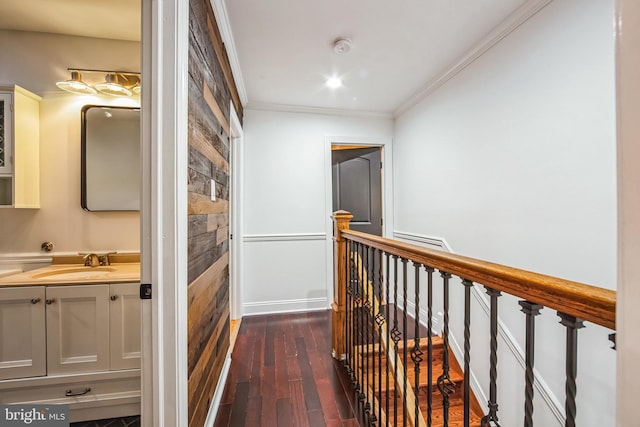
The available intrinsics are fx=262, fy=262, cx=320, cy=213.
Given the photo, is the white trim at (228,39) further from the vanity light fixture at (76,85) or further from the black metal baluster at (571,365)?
the black metal baluster at (571,365)

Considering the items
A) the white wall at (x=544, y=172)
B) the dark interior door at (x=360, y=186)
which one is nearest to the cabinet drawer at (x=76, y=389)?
the white wall at (x=544, y=172)

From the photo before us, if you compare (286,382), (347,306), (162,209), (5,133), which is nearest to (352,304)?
(347,306)

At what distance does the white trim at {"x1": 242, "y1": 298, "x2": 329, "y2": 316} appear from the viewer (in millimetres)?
2965

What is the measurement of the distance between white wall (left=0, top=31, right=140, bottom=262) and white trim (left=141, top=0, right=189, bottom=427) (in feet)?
4.23

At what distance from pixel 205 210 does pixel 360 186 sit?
8.36 ft

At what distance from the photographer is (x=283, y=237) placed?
3053 millimetres

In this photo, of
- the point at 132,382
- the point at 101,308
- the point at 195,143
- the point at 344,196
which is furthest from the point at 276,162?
the point at 132,382

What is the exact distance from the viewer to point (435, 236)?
2582 millimetres

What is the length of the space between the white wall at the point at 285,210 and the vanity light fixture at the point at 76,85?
140 cm

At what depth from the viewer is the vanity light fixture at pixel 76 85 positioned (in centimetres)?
174

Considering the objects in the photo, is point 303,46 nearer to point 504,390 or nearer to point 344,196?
point 344,196

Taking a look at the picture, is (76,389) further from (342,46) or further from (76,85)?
(342,46)

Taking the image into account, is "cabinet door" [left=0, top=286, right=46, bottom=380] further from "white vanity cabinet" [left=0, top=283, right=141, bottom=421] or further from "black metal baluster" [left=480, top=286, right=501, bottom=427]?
"black metal baluster" [left=480, top=286, right=501, bottom=427]

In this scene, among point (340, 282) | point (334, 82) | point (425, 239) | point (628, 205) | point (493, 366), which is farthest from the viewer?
point (425, 239)
